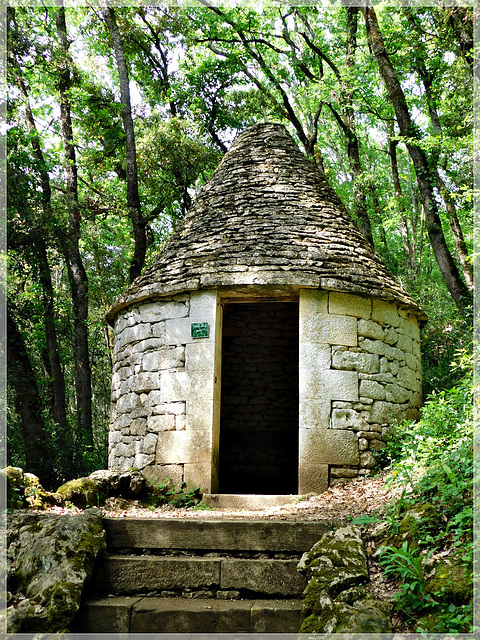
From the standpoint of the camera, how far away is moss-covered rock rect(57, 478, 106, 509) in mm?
4852

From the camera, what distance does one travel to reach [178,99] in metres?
14.2

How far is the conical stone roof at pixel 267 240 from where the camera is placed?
20.3 ft

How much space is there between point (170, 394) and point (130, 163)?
7327mm

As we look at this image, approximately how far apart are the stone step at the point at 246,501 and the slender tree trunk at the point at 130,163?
21.7 ft

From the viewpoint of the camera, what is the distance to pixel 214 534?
3967mm

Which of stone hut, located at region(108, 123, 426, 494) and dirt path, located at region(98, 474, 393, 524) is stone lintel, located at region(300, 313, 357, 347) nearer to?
stone hut, located at region(108, 123, 426, 494)

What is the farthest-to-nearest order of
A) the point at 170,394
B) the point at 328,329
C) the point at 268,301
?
the point at 268,301 → the point at 170,394 → the point at 328,329

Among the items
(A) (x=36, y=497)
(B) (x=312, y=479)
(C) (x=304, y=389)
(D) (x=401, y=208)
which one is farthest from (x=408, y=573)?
(D) (x=401, y=208)

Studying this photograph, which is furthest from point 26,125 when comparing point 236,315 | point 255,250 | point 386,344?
point 386,344

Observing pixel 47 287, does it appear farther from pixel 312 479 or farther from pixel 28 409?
pixel 312 479

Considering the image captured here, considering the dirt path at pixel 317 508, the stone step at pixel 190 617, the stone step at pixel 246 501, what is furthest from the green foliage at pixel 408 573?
the stone step at pixel 246 501

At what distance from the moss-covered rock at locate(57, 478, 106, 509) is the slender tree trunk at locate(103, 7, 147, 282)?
22.0 feet

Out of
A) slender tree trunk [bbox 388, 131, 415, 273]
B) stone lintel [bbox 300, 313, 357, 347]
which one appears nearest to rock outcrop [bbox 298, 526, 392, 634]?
stone lintel [bbox 300, 313, 357, 347]

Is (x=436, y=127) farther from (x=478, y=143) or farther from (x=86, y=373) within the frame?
(x=86, y=373)
